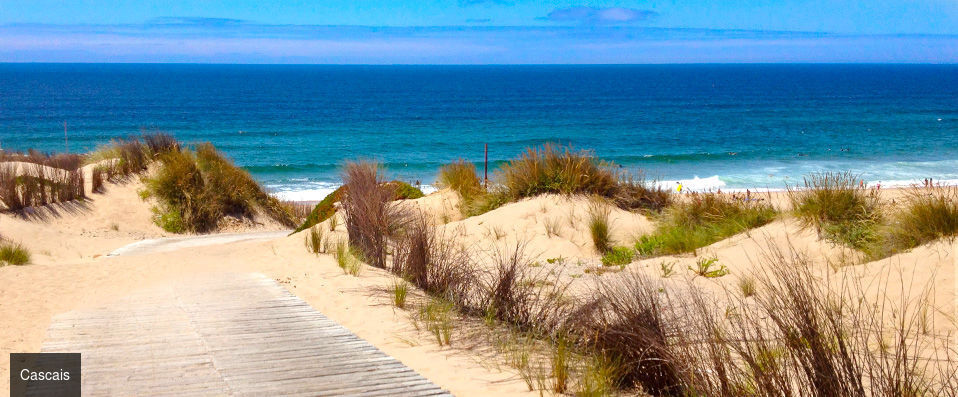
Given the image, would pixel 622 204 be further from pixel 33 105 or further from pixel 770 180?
pixel 33 105

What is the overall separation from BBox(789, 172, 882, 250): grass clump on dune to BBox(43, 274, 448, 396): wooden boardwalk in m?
6.18

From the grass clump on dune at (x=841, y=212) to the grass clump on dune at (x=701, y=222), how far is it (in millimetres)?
831

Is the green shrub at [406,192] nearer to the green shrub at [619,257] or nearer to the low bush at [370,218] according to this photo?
the low bush at [370,218]

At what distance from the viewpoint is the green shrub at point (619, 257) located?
1025cm

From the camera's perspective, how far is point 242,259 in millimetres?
11992

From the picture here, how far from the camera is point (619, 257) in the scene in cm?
1048

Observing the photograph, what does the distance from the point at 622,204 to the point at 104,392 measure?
10.00 m

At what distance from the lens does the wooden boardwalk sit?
16.4 feet

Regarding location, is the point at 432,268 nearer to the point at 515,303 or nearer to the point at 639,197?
the point at 515,303

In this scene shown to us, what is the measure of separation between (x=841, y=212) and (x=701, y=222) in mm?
2421

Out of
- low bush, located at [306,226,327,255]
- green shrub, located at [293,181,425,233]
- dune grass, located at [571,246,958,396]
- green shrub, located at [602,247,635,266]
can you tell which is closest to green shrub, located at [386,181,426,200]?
green shrub, located at [293,181,425,233]

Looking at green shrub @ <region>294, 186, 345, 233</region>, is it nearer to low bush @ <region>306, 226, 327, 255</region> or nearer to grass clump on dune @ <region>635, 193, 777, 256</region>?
low bush @ <region>306, 226, 327, 255</region>

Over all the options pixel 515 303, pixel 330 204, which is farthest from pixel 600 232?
pixel 330 204

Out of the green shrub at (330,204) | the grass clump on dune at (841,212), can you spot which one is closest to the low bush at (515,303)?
the grass clump on dune at (841,212)
